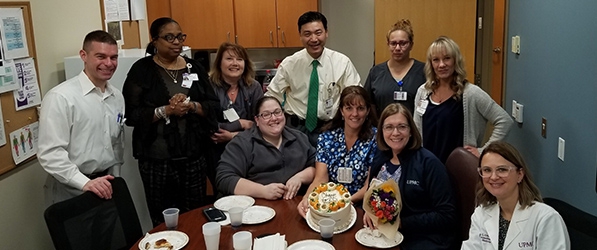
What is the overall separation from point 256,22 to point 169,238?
330 cm

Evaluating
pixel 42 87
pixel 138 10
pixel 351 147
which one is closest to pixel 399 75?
pixel 351 147

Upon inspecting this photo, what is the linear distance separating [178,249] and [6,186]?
109 cm

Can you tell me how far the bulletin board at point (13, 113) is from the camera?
7.88 feet

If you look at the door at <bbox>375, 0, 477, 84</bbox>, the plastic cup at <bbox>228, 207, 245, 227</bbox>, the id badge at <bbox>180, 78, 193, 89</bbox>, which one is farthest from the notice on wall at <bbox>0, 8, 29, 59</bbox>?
the door at <bbox>375, 0, 477, 84</bbox>

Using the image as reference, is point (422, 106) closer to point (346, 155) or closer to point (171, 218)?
point (346, 155)

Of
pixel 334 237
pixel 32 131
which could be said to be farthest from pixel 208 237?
pixel 32 131

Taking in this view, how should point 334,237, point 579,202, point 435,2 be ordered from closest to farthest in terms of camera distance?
point 334,237
point 579,202
point 435,2

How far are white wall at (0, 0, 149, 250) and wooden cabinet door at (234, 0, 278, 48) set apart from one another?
1768mm

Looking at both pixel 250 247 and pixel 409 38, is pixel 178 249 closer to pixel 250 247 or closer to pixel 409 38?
pixel 250 247

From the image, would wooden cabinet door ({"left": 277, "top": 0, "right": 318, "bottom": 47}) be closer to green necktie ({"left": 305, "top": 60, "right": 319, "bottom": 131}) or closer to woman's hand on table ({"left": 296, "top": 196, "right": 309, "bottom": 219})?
green necktie ({"left": 305, "top": 60, "right": 319, "bottom": 131})

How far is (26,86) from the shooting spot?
2598 mm

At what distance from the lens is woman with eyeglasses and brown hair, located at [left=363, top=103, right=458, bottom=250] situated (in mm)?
2168

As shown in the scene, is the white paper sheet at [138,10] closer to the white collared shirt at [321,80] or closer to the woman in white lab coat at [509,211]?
the white collared shirt at [321,80]

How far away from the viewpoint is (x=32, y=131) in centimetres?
267
